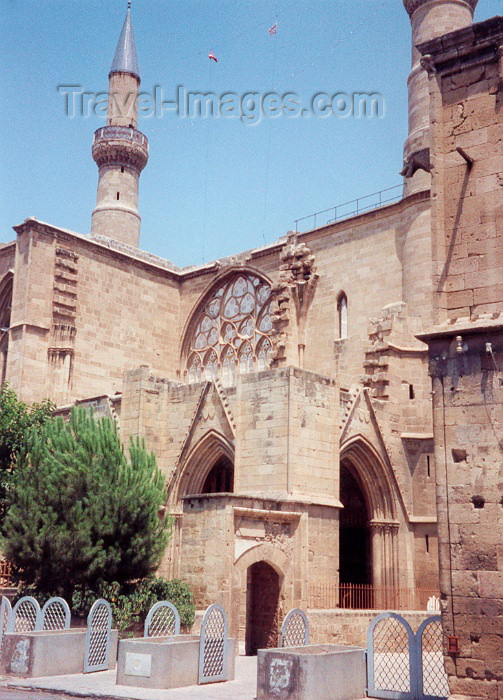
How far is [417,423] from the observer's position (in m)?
19.6

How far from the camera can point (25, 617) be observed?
12602 millimetres

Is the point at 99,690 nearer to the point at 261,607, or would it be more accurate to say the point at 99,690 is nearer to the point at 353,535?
the point at 261,607

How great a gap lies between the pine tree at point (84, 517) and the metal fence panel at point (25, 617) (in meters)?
1.08

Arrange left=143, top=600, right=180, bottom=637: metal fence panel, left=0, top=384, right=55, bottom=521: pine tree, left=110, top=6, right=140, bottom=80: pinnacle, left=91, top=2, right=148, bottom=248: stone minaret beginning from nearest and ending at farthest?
left=143, top=600, right=180, bottom=637: metal fence panel → left=0, top=384, right=55, bottom=521: pine tree → left=91, top=2, right=148, bottom=248: stone minaret → left=110, top=6, right=140, bottom=80: pinnacle

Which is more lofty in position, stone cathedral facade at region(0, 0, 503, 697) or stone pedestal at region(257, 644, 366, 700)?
stone cathedral facade at region(0, 0, 503, 697)

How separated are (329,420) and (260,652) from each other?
900 cm

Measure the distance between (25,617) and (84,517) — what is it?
210cm

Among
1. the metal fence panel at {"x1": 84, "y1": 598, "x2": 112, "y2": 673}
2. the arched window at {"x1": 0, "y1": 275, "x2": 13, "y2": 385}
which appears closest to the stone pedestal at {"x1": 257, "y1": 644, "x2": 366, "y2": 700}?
the metal fence panel at {"x1": 84, "y1": 598, "x2": 112, "y2": 673}

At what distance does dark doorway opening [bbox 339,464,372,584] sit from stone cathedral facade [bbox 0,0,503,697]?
5 centimetres

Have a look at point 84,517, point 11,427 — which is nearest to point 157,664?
point 84,517

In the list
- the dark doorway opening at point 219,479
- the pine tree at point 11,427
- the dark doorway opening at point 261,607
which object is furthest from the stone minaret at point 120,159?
the dark doorway opening at point 261,607

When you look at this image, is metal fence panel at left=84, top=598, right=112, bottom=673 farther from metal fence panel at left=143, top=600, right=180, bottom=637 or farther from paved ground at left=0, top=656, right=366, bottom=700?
metal fence panel at left=143, top=600, right=180, bottom=637

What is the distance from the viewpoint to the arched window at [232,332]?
25.7 meters

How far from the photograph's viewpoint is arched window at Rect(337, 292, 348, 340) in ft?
73.9
